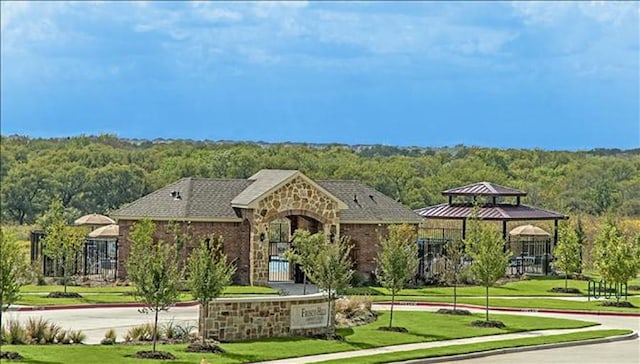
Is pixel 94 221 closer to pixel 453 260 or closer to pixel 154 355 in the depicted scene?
pixel 453 260

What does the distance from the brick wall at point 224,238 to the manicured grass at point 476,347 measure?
62.7 feet

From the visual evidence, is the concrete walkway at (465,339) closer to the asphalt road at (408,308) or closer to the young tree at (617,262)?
the asphalt road at (408,308)

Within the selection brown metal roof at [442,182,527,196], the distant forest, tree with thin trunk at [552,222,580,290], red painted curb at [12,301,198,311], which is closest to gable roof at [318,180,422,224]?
brown metal roof at [442,182,527,196]

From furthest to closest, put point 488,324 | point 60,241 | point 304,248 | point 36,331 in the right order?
point 60,241, point 304,248, point 488,324, point 36,331

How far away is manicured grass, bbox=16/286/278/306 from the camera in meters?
42.3

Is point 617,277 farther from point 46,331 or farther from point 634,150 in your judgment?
point 634,150

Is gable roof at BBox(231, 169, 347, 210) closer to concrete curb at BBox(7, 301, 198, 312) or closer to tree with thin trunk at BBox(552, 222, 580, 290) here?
concrete curb at BBox(7, 301, 198, 312)

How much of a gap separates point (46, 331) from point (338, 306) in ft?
35.3

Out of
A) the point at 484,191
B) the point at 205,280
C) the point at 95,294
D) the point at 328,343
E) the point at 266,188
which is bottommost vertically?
the point at 328,343

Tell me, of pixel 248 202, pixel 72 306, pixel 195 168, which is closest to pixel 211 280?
pixel 72 306

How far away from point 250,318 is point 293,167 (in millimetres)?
79234

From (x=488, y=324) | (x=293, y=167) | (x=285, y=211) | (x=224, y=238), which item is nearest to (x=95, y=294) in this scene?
(x=224, y=238)

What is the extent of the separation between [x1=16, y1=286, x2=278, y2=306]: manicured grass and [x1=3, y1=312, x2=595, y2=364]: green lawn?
8.74 meters

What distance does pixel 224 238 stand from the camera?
52406mm
